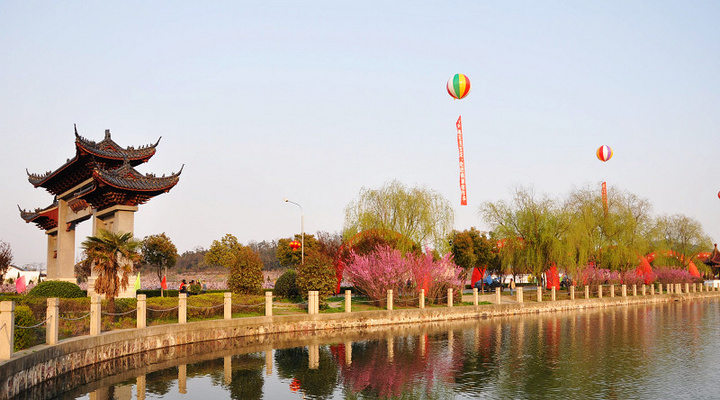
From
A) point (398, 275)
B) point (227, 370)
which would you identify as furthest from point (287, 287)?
point (227, 370)

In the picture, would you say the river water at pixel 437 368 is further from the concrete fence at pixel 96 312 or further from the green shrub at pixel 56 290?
the green shrub at pixel 56 290

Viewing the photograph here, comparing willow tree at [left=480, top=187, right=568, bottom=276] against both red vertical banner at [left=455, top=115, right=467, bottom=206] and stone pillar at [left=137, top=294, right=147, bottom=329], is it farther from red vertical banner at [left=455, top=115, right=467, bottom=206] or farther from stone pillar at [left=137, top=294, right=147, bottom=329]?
stone pillar at [left=137, top=294, right=147, bottom=329]

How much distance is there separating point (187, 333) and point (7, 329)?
8.95 metres

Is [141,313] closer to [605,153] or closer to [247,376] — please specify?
[247,376]

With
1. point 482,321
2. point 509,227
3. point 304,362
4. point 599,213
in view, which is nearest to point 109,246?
point 304,362

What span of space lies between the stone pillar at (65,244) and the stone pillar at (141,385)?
2288 cm

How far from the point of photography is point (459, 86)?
139 feet

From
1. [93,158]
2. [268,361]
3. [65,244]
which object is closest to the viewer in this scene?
[268,361]

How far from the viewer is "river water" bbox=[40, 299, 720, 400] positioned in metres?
14.2

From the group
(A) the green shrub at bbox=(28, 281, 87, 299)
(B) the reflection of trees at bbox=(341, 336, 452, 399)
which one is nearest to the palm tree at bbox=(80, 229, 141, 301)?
(A) the green shrub at bbox=(28, 281, 87, 299)

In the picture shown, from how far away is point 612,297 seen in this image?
48.4 metres

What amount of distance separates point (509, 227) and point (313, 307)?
2518cm

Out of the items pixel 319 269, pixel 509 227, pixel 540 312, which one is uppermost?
pixel 509 227

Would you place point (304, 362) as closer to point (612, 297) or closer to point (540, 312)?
point (540, 312)
